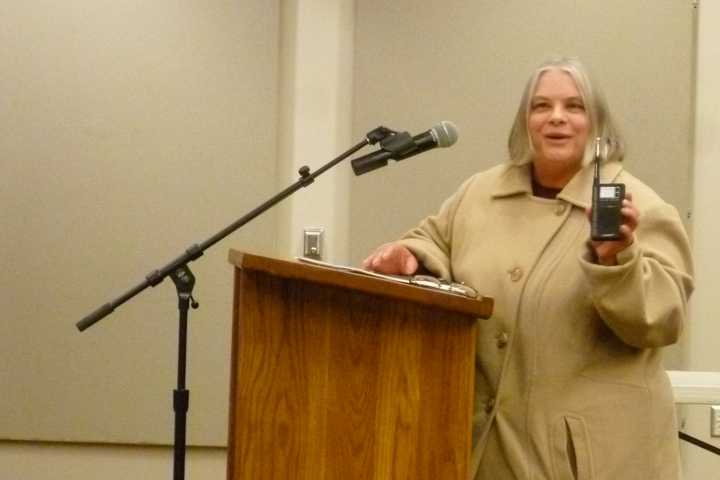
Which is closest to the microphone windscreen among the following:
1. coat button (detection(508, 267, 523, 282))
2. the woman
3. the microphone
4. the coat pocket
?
the microphone

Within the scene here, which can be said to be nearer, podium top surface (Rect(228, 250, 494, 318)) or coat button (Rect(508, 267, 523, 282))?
podium top surface (Rect(228, 250, 494, 318))

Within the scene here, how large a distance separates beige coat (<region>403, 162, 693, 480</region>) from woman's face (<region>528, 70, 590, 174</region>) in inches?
1.7

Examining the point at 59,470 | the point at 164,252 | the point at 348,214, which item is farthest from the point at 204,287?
the point at 59,470

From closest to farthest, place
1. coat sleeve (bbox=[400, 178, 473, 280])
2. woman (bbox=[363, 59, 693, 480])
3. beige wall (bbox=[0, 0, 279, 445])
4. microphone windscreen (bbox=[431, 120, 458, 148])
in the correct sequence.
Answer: woman (bbox=[363, 59, 693, 480]) → coat sleeve (bbox=[400, 178, 473, 280]) → microphone windscreen (bbox=[431, 120, 458, 148]) → beige wall (bbox=[0, 0, 279, 445])

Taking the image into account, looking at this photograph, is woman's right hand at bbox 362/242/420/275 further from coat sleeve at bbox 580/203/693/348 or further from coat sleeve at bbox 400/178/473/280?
coat sleeve at bbox 580/203/693/348

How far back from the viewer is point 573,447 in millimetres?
1675

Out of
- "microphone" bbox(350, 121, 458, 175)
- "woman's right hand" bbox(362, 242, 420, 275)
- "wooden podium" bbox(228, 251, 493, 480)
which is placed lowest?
"wooden podium" bbox(228, 251, 493, 480)

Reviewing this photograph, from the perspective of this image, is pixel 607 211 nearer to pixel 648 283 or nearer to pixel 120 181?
pixel 648 283

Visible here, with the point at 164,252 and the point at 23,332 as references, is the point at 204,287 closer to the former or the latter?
the point at 164,252

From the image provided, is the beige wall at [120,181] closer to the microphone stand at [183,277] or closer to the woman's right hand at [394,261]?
the microphone stand at [183,277]

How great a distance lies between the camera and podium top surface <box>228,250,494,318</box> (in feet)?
4.78

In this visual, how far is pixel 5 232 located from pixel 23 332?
0.34 meters

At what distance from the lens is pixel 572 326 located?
1694 mm

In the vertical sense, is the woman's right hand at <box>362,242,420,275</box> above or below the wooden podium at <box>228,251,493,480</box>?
above
